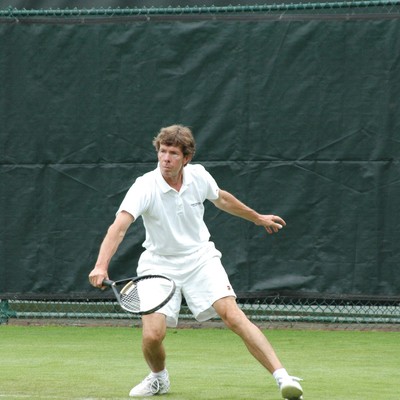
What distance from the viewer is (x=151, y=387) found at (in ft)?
20.9

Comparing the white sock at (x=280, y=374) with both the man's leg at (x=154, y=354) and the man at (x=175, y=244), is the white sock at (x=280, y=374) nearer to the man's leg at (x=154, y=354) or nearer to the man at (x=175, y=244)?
the man at (x=175, y=244)

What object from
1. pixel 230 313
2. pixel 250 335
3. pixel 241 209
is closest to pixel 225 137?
pixel 241 209

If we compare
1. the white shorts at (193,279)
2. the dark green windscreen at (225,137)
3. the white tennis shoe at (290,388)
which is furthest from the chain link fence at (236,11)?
the white tennis shoe at (290,388)

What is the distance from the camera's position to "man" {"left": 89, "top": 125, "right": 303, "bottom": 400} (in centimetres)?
622

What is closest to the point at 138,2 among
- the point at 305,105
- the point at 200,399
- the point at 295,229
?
the point at 305,105

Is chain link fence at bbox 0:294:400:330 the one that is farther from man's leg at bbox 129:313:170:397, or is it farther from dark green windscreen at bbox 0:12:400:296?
man's leg at bbox 129:313:170:397

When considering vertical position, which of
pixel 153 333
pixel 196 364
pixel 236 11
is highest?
pixel 236 11

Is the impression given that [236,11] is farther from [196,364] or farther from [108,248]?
[108,248]

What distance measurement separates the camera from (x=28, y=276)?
10.2 metres

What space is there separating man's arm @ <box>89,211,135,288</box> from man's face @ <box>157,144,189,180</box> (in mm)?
352

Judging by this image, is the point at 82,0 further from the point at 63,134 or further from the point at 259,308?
the point at 259,308

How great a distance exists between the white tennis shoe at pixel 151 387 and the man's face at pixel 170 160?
111cm

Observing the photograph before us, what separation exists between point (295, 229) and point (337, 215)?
1.20ft

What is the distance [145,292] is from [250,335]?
0.59m
